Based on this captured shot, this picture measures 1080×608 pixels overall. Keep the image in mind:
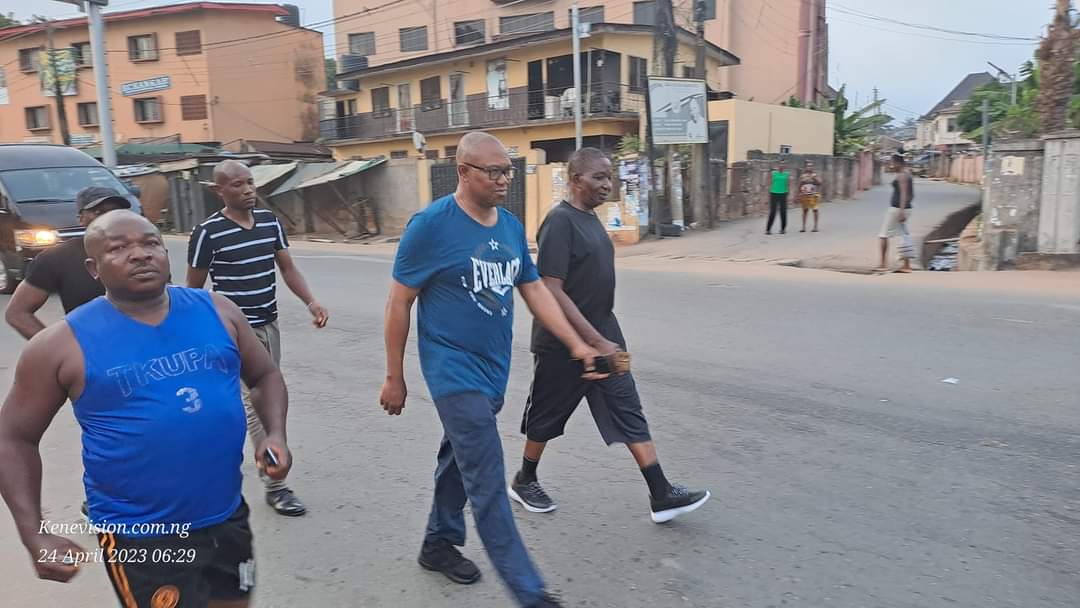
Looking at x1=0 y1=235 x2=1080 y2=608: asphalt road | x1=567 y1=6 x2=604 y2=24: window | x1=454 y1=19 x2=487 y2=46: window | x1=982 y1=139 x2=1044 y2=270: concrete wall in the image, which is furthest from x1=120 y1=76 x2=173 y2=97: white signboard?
x1=982 y1=139 x2=1044 y2=270: concrete wall

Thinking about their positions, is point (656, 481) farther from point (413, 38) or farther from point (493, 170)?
point (413, 38)

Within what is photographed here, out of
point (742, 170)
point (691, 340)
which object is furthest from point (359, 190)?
point (691, 340)

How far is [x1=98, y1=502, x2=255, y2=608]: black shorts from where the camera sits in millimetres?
1956

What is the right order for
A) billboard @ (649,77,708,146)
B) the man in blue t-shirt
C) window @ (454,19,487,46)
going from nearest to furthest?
1. the man in blue t-shirt
2. billboard @ (649,77,708,146)
3. window @ (454,19,487,46)

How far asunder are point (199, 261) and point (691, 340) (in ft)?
15.4

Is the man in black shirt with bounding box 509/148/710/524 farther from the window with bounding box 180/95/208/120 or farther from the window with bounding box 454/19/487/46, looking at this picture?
the window with bounding box 180/95/208/120

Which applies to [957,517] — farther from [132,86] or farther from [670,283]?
[132,86]

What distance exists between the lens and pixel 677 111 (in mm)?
16891

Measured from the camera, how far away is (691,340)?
7.22 metres

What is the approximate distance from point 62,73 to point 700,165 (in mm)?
37323

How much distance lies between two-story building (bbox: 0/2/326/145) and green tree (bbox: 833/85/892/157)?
1115 inches

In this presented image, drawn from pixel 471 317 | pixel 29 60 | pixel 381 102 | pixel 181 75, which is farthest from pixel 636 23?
pixel 471 317

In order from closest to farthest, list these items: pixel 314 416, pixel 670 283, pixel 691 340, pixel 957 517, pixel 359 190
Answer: pixel 957 517 → pixel 314 416 → pixel 691 340 → pixel 670 283 → pixel 359 190

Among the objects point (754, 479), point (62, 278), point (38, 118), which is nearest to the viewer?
point (62, 278)
